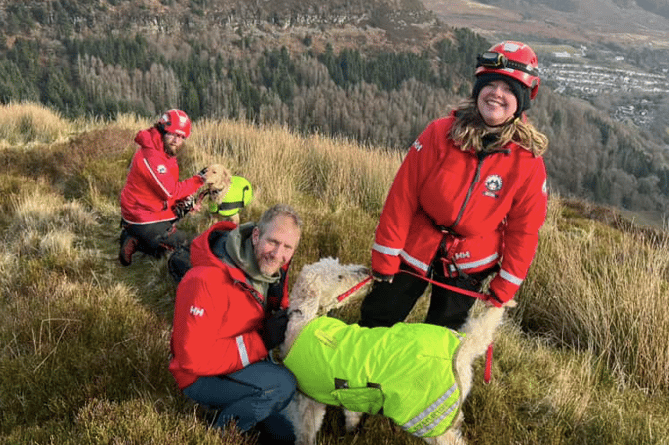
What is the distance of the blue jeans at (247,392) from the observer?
2.20 metres

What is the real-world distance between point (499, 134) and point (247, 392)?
1.83 metres

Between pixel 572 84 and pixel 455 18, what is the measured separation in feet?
235

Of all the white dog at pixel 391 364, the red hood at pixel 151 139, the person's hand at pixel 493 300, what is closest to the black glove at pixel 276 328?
the white dog at pixel 391 364

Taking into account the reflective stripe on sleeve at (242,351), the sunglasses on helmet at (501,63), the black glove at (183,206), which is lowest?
the black glove at (183,206)

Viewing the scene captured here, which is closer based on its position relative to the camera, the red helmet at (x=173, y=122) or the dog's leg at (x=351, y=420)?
the dog's leg at (x=351, y=420)

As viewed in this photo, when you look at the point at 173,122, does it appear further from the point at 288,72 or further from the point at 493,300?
the point at 288,72

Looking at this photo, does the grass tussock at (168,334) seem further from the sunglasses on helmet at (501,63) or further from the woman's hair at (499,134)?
the sunglasses on helmet at (501,63)

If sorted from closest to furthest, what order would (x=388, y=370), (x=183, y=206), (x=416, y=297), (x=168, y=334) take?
1. (x=388, y=370)
2. (x=416, y=297)
3. (x=168, y=334)
4. (x=183, y=206)

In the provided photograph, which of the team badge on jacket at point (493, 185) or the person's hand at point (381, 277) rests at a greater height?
the team badge on jacket at point (493, 185)

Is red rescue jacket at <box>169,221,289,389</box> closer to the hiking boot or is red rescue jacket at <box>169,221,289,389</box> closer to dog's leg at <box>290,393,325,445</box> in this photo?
dog's leg at <box>290,393,325,445</box>

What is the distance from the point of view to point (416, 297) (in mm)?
2775

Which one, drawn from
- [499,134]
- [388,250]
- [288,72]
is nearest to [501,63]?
[499,134]

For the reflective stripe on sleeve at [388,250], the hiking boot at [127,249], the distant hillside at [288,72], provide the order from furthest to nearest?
the distant hillside at [288,72], the hiking boot at [127,249], the reflective stripe on sleeve at [388,250]

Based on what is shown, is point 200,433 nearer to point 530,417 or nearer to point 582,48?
point 530,417
